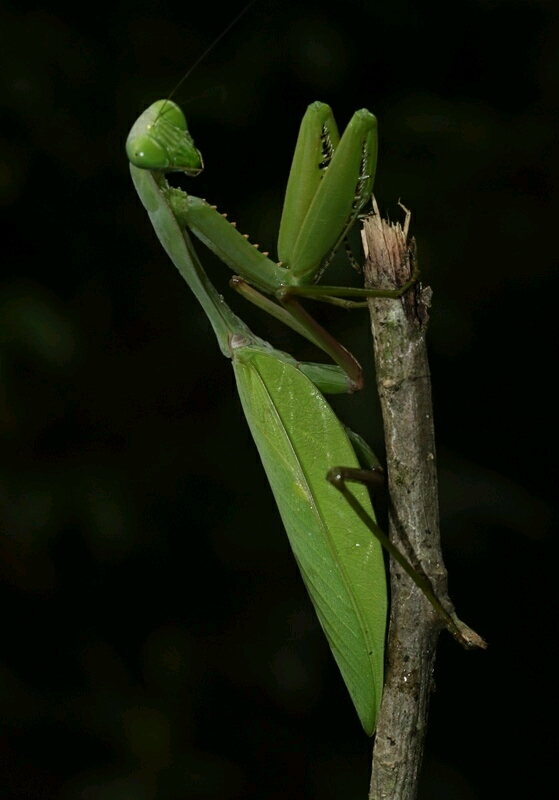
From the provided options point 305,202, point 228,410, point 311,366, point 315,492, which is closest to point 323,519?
point 315,492

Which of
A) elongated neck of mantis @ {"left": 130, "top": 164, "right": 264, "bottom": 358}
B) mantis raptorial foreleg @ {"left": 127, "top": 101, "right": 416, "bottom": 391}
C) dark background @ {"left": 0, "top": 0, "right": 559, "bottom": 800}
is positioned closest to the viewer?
mantis raptorial foreleg @ {"left": 127, "top": 101, "right": 416, "bottom": 391}

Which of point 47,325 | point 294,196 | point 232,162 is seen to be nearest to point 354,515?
point 294,196

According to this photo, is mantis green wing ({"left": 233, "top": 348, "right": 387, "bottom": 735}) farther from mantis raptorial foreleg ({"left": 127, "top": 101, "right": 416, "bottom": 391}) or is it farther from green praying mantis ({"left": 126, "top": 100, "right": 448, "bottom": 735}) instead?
mantis raptorial foreleg ({"left": 127, "top": 101, "right": 416, "bottom": 391})

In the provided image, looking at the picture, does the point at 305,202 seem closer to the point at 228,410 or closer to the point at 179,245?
the point at 179,245

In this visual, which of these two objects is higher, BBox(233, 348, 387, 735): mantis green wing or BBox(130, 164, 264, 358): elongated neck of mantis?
BBox(130, 164, 264, 358): elongated neck of mantis

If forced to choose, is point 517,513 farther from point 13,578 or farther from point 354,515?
point 13,578

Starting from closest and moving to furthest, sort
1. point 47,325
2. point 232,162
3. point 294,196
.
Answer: point 294,196, point 47,325, point 232,162

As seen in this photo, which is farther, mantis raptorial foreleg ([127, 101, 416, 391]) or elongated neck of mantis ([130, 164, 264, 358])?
elongated neck of mantis ([130, 164, 264, 358])

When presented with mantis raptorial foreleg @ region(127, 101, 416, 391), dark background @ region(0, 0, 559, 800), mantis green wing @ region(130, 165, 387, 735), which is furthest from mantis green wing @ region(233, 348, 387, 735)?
dark background @ region(0, 0, 559, 800)
